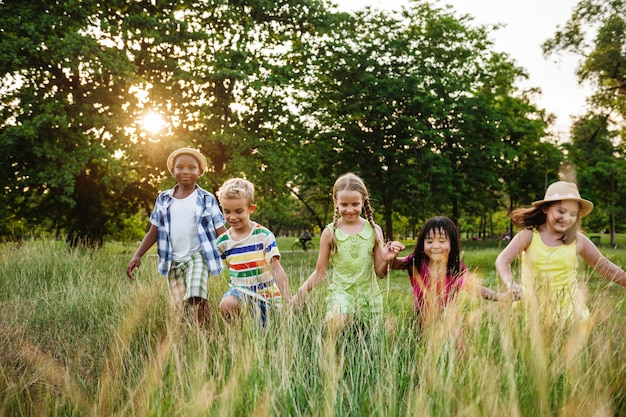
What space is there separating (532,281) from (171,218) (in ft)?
9.98

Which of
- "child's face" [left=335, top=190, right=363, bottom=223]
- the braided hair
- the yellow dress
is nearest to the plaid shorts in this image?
the braided hair

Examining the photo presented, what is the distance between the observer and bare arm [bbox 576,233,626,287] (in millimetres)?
3486

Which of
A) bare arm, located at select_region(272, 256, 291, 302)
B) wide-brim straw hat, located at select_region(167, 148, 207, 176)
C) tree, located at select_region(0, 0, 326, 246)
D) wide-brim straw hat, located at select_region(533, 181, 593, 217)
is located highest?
tree, located at select_region(0, 0, 326, 246)

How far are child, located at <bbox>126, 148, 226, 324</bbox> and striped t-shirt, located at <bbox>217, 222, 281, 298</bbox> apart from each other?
0.42m

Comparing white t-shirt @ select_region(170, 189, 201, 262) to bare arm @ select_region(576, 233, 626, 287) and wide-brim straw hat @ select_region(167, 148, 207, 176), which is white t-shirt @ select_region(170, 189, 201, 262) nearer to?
wide-brim straw hat @ select_region(167, 148, 207, 176)

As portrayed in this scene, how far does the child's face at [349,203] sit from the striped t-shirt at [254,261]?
0.60 m

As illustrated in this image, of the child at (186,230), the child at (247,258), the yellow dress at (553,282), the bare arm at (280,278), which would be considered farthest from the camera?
the child at (186,230)

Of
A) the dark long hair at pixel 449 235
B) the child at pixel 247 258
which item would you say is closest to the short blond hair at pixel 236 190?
the child at pixel 247 258

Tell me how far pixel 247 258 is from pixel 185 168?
3.69 feet

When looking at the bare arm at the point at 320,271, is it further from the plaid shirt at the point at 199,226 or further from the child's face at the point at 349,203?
the plaid shirt at the point at 199,226

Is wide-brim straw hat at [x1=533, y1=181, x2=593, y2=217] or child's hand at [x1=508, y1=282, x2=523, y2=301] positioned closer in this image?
child's hand at [x1=508, y1=282, x2=523, y2=301]

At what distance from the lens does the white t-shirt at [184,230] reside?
4375mm

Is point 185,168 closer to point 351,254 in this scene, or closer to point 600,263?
point 351,254

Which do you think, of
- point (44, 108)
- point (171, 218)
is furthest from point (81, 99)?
point (171, 218)
